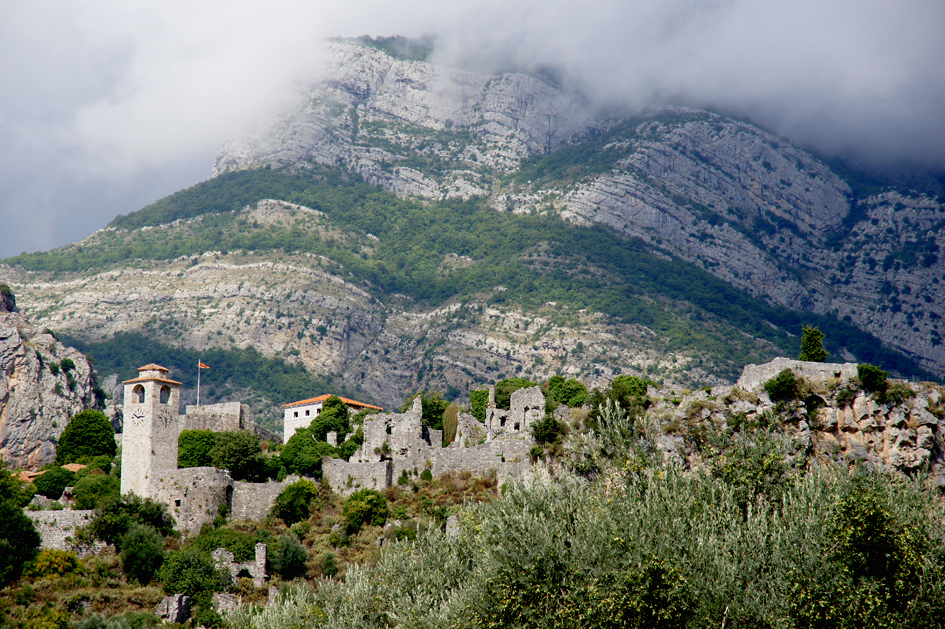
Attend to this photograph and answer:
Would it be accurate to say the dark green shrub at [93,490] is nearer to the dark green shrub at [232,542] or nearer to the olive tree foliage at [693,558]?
the dark green shrub at [232,542]

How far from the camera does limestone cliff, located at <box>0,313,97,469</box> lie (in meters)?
77.6

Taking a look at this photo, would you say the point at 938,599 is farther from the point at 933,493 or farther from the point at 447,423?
the point at 447,423

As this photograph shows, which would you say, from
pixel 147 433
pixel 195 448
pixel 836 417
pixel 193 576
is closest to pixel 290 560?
pixel 193 576

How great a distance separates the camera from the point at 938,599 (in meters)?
25.7

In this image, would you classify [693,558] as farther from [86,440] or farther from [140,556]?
[86,440]

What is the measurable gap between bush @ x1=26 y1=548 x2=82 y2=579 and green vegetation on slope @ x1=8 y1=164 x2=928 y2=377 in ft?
348

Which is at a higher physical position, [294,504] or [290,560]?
[294,504]

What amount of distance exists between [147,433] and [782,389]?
38751 millimetres

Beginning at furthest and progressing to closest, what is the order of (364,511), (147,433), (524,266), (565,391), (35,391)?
(524,266) < (35,391) < (565,391) < (147,433) < (364,511)

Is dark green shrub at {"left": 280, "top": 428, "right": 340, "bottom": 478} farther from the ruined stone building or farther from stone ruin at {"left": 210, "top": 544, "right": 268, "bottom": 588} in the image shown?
stone ruin at {"left": 210, "top": 544, "right": 268, "bottom": 588}

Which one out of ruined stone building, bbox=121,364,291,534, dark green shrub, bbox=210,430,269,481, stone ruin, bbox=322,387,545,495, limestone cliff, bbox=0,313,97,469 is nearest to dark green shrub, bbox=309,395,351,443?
stone ruin, bbox=322,387,545,495

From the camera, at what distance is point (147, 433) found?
53156 millimetres

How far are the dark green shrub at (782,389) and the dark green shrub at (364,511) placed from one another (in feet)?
79.4

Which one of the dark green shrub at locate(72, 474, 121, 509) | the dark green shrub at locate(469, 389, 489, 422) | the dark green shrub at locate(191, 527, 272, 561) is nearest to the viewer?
the dark green shrub at locate(191, 527, 272, 561)
